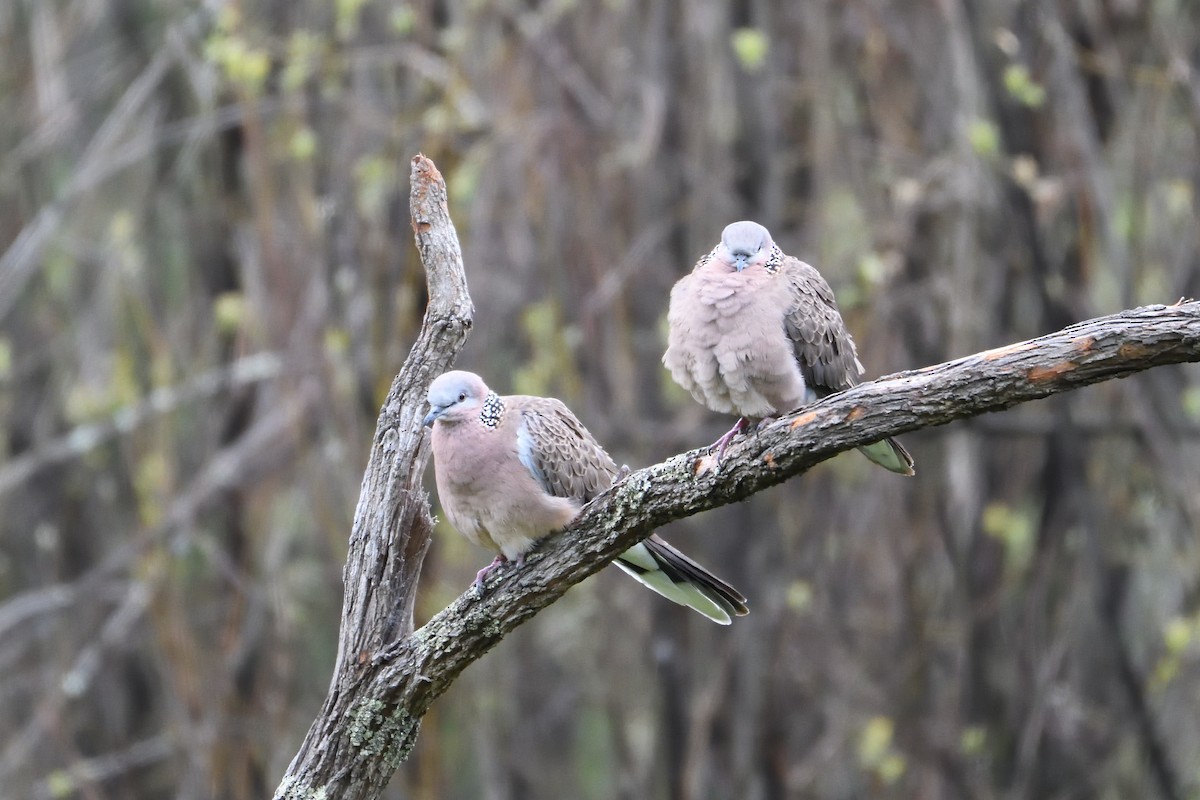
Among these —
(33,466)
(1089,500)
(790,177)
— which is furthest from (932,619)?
(33,466)

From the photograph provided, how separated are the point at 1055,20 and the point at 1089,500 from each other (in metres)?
2.21

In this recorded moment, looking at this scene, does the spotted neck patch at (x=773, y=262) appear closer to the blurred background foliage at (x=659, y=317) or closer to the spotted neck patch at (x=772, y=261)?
the spotted neck patch at (x=772, y=261)

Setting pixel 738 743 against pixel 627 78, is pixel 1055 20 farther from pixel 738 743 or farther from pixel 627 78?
pixel 738 743

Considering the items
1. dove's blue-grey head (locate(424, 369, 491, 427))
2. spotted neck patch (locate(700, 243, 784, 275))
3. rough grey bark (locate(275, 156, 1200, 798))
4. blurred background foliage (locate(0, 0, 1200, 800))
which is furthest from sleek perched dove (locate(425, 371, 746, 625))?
blurred background foliage (locate(0, 0, 1200, 800))

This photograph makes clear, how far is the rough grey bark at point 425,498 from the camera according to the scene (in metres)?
2.52

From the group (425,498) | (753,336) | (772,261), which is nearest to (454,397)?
(425,498)

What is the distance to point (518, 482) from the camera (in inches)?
144

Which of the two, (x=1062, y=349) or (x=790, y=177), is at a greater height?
(x=790, y=177)

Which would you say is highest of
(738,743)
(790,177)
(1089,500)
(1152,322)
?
(790,177)

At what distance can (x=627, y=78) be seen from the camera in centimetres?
734

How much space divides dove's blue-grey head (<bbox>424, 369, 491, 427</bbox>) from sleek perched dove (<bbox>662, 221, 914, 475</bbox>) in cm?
50

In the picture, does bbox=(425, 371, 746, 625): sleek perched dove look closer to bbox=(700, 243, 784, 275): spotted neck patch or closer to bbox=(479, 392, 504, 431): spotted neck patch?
bbox=(479, 392, 504, 431): spotted neck patch

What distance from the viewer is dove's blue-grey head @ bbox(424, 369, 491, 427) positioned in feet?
11.6

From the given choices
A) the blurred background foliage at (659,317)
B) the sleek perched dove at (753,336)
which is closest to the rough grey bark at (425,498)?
the sleek perched dove at (753,336)
